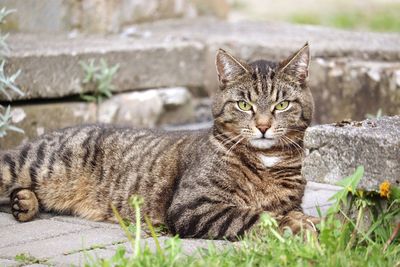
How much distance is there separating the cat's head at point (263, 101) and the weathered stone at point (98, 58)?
2.02 m

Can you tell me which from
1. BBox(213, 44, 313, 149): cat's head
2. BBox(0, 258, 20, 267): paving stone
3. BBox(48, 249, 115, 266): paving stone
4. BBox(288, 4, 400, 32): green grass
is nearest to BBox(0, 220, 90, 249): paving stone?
BBox(0, 258, 20, 267): paving stone

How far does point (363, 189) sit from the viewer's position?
411cm

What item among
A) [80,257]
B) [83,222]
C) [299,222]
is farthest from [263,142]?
[80,257]

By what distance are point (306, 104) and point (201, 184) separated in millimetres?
736

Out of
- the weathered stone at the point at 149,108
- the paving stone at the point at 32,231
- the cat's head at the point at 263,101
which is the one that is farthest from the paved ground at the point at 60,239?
the weathered stone at the point at 149,108

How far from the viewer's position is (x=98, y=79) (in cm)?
692

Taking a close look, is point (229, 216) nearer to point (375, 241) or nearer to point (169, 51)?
point (375, 241)

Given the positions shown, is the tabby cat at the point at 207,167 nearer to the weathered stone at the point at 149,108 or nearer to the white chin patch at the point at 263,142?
the white chin patch at the point at 263,142

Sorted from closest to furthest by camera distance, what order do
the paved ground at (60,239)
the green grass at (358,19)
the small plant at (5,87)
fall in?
the paved ground at (60,239), the small plant at (5,87), the green grass at (358,19)

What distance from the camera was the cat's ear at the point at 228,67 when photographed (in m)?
4.97

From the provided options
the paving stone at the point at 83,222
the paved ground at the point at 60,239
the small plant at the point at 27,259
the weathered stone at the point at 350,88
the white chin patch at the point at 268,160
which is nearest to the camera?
the small plant at the point at 27,259

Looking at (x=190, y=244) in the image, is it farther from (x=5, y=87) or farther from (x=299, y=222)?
(x=5, y=87)

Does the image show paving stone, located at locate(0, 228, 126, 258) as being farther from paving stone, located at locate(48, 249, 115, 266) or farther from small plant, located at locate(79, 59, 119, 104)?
small plant, located at locate(79, 59, 119, 104)

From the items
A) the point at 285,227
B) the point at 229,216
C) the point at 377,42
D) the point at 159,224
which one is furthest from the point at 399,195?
the point at 377,42
